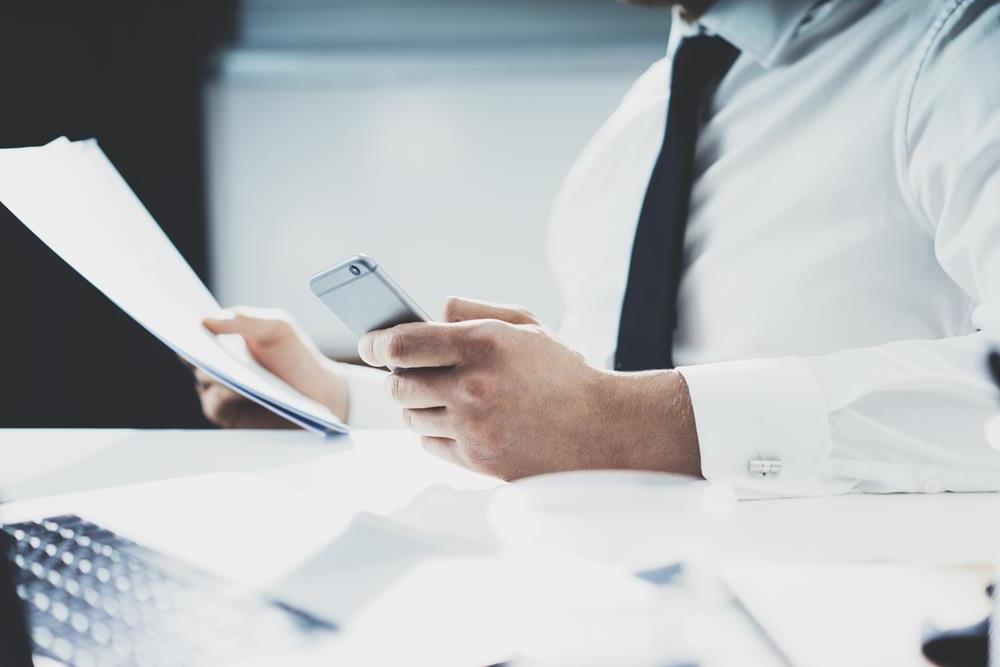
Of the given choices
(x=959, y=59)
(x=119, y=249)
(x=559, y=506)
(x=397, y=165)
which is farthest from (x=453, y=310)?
(x=397, y=165)

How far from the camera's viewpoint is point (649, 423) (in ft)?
1.90

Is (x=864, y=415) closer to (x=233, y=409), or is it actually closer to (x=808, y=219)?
(x=808, y=219)

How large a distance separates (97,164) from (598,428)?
540 mm

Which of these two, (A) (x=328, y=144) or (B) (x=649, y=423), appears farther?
(A) (x=328, y=144)

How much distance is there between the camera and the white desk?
465 millimetres

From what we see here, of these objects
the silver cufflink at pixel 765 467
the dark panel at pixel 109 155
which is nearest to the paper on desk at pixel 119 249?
the silver cufflink at pixel 765 467

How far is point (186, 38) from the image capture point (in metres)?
2.09

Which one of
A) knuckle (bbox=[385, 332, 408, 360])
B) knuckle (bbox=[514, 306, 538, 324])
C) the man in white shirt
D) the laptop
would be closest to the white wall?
the man in white shirt

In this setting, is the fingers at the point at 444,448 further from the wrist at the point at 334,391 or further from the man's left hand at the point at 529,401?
the wrist at the point at 334,391

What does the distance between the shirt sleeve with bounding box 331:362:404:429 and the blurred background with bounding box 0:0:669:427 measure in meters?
1.24

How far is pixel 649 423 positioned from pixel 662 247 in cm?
32

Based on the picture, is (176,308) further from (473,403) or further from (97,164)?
(473,403)

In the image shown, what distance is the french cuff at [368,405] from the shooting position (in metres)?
0.94

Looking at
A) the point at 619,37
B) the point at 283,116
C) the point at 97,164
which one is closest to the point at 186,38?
the point at 283,116
